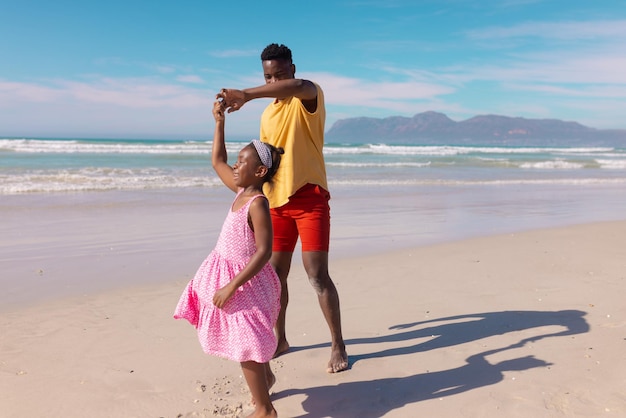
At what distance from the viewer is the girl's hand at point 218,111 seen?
114 inches

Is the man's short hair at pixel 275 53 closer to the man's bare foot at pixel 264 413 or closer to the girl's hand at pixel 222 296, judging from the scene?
the girl's hand at pixel 222 296

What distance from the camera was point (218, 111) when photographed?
297 cm

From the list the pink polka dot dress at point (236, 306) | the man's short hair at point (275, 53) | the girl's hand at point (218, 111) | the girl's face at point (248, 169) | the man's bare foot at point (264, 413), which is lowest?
the man's bare foot at point (264, 413)

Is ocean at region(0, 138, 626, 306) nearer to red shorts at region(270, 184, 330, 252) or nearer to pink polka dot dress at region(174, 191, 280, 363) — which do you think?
red shorts at region(270, 184, 330, 252)

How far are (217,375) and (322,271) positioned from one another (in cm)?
86

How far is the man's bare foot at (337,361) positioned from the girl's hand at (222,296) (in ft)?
3.65

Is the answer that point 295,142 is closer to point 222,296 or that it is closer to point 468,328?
point 222,296

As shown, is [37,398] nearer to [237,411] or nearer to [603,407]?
[237,411]

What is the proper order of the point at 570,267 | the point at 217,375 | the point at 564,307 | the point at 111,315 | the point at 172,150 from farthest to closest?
the point at 172,150 → the point at 570,267 → the point at 564,307 → the point at 111,315 → the point at 217,375

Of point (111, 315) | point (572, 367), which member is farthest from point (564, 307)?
point (111, 315)

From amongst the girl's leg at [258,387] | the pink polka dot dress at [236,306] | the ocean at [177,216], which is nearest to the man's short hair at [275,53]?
the pink polka dot dress at [236,306]

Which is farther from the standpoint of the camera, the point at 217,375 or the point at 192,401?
the point at 217,375

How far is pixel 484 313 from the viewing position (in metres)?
4.71

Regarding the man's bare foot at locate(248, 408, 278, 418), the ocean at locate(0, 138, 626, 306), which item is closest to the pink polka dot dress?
the man's bare foot at locate(248, 408, 278, 418)
